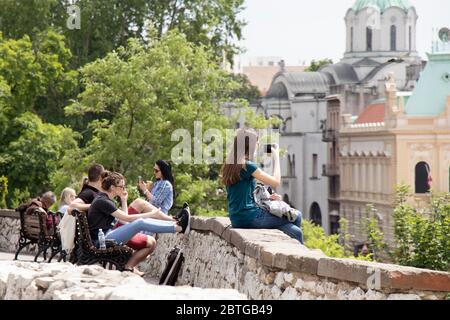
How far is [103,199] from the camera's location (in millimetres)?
15219

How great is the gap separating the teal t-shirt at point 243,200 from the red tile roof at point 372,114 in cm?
9028

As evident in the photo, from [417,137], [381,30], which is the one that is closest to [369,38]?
[381,30]

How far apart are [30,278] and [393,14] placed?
11709 cm

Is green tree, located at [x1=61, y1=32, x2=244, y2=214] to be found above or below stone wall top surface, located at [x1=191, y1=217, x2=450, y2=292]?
above

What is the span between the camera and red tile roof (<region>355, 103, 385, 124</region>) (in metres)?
106

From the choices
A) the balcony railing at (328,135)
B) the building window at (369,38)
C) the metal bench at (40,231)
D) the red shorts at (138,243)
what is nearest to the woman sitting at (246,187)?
the red shorts at (138,243)

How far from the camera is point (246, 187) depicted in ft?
47.7

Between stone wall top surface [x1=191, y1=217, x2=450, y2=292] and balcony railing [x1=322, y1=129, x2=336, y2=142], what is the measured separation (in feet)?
330

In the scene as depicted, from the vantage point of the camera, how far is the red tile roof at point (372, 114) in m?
106

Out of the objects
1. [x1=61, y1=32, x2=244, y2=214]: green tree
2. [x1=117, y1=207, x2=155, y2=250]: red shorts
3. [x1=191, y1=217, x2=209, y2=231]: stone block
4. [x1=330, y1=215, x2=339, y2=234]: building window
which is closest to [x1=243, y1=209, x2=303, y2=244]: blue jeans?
[x1=117, y1=207, x2=155, y2=250]: red shorts

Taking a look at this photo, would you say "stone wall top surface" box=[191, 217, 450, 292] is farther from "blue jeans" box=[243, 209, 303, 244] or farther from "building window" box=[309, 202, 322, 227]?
"building window" box=[309, 202, 322, 227]

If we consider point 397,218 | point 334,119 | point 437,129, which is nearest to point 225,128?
point 397,218

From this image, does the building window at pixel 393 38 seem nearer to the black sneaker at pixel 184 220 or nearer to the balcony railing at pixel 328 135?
the balcony railing at pixel 328 135
